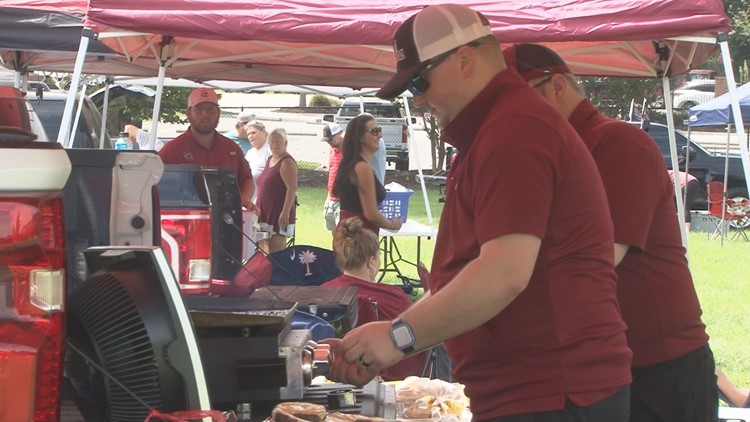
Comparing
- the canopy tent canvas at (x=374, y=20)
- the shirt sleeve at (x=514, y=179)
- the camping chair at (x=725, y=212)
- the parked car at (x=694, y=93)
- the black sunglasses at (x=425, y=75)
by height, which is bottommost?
the camping chair at (x=725, y=212)

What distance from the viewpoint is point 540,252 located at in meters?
2.60

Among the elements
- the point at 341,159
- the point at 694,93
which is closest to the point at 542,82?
the point at 341,159

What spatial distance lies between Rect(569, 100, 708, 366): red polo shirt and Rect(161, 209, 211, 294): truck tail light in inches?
68.4

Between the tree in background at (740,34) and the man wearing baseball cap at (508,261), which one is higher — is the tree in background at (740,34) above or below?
above

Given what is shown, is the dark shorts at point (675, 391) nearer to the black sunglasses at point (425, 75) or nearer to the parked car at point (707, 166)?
the black sunglasses at point (425, 75)

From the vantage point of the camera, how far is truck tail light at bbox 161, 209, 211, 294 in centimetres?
436

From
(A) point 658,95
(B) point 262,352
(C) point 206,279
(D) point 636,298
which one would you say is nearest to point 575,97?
(D) point 636,298

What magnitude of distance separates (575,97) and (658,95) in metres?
27.3

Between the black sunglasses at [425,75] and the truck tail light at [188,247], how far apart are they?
1.84 meters

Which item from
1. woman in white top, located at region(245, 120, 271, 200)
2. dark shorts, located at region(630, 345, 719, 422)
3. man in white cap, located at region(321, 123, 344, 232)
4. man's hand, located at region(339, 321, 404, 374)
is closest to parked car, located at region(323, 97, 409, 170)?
woman in white top, located at region(245, 120, 271, 200)

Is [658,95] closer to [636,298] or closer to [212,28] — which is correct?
[212,28]

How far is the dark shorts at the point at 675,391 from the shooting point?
11.3ft

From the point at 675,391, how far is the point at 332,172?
8972mm

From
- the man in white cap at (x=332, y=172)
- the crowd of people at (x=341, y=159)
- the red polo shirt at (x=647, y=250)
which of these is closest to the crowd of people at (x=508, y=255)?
the red polo shirt at (x=647, y=250)
